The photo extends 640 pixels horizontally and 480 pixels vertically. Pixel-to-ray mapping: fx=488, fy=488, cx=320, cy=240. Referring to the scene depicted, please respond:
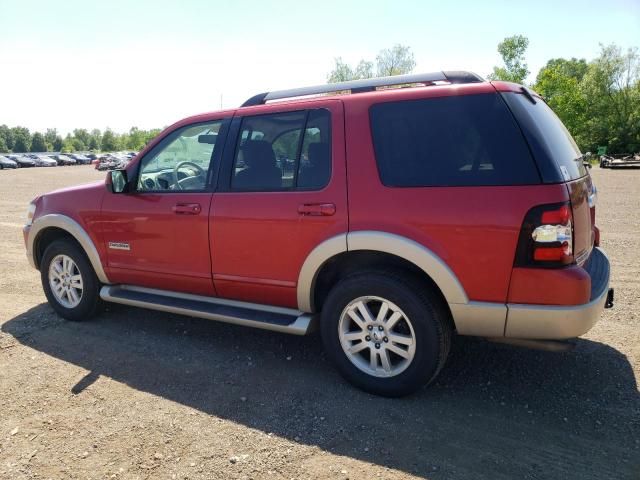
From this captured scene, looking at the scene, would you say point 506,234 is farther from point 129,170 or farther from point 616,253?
point 616,253

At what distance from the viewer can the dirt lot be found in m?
2.62

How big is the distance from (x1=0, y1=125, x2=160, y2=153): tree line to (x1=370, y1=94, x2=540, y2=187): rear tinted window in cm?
10749

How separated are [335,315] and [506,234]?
1.23m

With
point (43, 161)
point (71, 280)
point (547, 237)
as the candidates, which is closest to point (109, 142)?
point (43, 161)

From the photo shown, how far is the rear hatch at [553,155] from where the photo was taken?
8.96 feet

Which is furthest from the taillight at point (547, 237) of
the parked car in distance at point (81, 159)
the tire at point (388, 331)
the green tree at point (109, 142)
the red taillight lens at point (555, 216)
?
the green tree at point (109, 142)

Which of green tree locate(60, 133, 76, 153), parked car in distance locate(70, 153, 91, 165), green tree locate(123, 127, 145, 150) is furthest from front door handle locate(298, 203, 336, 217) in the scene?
green tree locate(123, 127, 145, 150)

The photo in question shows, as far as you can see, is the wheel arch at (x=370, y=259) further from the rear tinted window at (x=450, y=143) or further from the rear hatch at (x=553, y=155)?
the rear hatch at (x=553, y=155)

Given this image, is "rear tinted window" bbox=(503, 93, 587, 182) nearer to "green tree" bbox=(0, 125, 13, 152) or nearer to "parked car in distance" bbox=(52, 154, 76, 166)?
"parked car in distance" bbox=(52, 154, 76, 166)

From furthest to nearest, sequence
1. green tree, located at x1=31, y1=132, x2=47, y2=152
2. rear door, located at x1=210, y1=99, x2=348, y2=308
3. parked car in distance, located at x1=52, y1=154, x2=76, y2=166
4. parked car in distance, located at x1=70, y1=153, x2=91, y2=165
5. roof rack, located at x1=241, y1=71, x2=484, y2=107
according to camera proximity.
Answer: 1. green tree, located at x1=31, y1=132, x2=47, y2=152
2. parked car in distance, located at x1=70, y1=153, x2=91, y2=165
3. parked car in distance, located at x1=52, y1=154, x2=76, y2=166
4. rear door, located at x1=210, y1=99, x2=348, y2=308
5. roof rack, located at x1=241, y1=71, x2=484, y2=107

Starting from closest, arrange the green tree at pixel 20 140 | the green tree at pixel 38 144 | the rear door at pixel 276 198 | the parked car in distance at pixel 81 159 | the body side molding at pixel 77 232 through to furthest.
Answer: the rear door at pixel 276 198 < the body side molding at pixel 77 232 < the parked car in distance at pixel 81 159 < the green tree at pixel 20 140 < the green tree at pixel 38 144

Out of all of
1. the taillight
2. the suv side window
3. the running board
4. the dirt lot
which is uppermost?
the suv side window

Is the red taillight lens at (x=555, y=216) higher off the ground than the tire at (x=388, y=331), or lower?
higher

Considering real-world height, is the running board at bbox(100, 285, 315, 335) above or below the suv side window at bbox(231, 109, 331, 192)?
below
